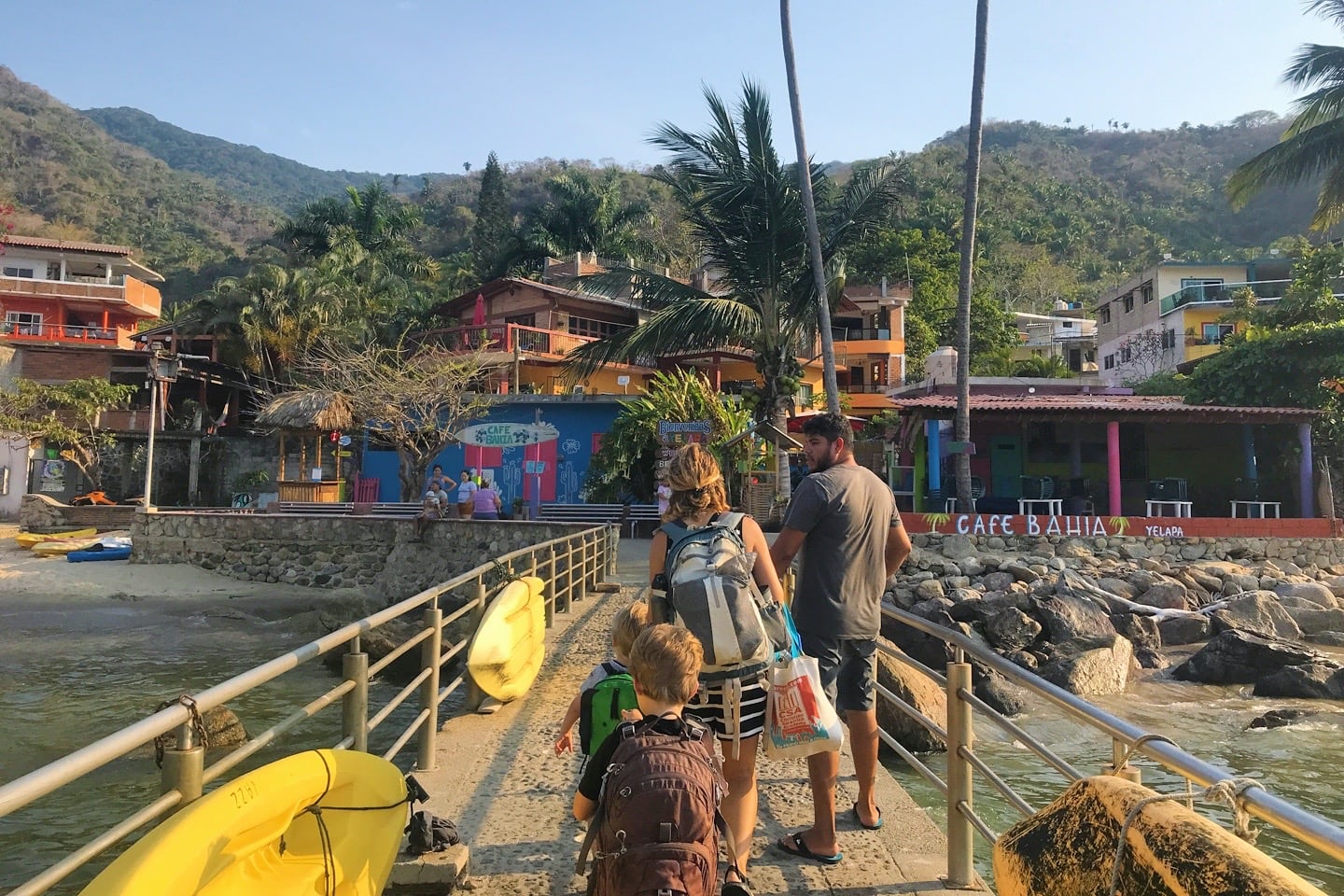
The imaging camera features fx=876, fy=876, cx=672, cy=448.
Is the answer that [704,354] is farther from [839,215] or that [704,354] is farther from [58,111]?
[58,111]

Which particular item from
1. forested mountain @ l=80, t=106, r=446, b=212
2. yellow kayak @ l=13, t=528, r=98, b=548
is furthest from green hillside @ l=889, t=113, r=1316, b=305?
forested mountain @ l=80, t=106, r=446, b=212

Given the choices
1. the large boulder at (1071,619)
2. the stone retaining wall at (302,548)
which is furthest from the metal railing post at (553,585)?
the stone retaining wall at (302,548)

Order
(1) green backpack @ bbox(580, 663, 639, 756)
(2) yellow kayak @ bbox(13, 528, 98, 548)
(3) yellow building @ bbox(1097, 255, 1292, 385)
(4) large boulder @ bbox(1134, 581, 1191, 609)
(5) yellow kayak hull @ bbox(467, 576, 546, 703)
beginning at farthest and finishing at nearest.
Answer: (3) yellow building @ bbox(1097, 255, 1292, 385) < (2) yellow kayak @ bbox(13, 528, 98, 548) < (4) large boulder @ bbox(1134, 581, 1191, 609) < (5) yellow kayak hull @ bbox(467, 576, 546, 703) < (1) green backpack @ bbox(580, 663, 639, 756)

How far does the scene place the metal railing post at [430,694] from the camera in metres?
4.90

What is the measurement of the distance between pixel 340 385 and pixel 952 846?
24718 mm

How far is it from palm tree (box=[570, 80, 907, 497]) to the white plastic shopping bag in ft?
43.9

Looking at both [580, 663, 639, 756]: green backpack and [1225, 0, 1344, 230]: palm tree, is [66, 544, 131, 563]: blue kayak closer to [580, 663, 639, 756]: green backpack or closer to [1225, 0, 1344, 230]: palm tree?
[580, 663, 639, 756]: green backpack

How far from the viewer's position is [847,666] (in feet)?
12.1

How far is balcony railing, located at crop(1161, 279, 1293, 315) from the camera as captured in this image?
34.0m

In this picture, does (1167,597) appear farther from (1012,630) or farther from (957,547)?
(1012,630)

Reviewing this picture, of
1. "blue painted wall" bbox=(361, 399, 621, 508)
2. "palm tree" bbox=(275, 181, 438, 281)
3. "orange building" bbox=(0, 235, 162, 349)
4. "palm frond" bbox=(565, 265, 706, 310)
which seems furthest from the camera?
"palm tree" bbox=(275, 181, 438, 281)

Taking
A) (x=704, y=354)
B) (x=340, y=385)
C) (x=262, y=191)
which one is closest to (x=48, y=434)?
(x=340, y=385)

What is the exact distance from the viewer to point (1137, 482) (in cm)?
2072

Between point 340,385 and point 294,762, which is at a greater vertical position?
point 340,385
